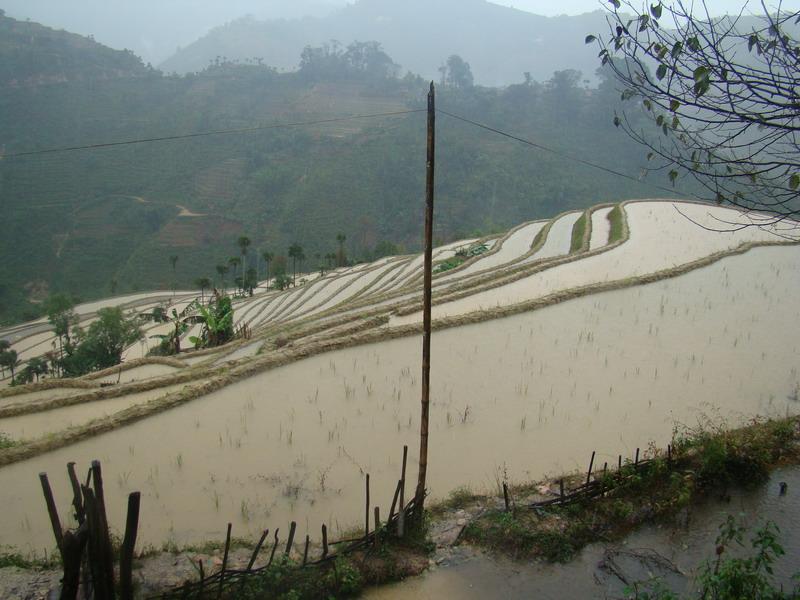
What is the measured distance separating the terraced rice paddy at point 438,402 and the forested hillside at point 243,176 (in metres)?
32.3

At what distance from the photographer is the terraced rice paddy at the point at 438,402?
5.29 m

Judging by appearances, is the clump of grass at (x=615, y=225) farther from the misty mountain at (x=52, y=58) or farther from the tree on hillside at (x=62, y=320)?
the misty mountain at (x=52, y=58)

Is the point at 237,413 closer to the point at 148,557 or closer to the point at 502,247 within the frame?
the point at 148,557

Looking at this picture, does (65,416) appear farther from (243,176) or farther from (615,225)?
(243,176)

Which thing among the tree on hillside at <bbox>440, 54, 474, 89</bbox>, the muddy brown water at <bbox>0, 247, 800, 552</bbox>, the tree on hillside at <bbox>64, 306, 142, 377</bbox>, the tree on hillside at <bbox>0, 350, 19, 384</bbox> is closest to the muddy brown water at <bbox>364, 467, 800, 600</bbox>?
the muddy brown water at <bbox>0, 247, 800, 552</bbox>

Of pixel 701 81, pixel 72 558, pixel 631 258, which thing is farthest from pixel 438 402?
pixel 631 258

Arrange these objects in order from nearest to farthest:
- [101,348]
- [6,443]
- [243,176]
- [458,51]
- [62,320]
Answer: [6,443] < [101,348] < [62,320] < [243,176] < [458,51]

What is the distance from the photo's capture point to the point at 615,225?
18.3 m

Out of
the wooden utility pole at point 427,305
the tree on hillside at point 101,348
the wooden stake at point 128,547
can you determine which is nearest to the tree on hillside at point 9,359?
the tree on hillside at point 101,348

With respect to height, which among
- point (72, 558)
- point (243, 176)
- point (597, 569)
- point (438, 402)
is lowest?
point (597, 569)

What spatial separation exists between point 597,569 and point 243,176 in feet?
202

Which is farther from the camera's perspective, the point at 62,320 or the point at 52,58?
the point at 52,58

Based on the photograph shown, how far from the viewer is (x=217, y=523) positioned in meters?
4.90

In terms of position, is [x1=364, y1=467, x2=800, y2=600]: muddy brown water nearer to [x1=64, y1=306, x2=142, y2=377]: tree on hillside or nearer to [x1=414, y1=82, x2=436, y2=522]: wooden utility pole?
[x1=414, y1=82, x2=436, y2=522]: wooden utility pole
